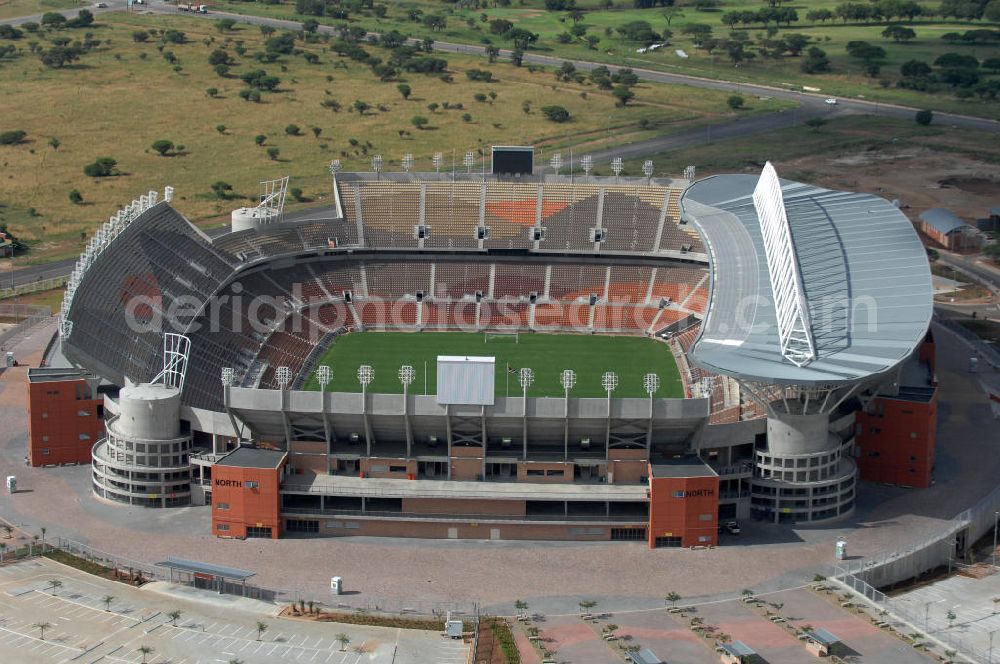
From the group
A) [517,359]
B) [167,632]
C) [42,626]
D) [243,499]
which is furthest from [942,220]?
[42,626]

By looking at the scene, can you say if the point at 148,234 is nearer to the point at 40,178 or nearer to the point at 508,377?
the point at 508,377

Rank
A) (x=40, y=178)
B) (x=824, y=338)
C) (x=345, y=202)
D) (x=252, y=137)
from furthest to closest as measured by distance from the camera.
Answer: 1. (x=252, y=137)
2. (x=40, y=178)
3. (x=345, y=202)
4. (x=824, y=338)

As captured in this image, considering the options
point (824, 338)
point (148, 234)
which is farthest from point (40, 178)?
point (824, 338)

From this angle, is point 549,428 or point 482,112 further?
point 482,112

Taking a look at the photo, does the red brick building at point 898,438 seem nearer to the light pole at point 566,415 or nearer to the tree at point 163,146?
the light pole at point 566,415

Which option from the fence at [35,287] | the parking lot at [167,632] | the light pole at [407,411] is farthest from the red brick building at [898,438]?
the fence at [35,287]
